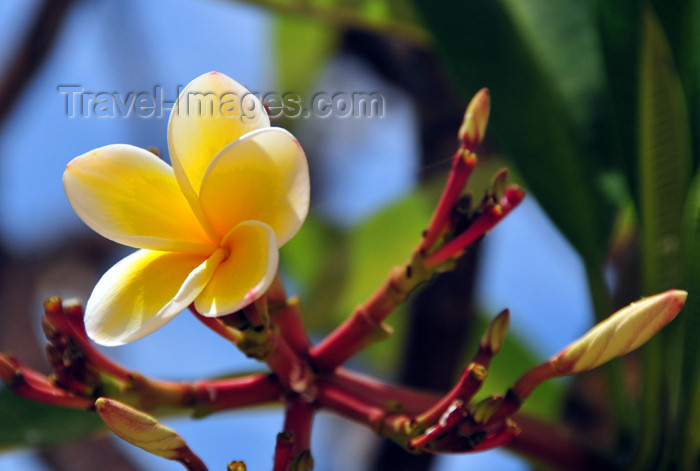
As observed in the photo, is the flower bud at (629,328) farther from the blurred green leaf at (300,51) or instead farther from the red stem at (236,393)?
the blurred green leaf at (300,51)

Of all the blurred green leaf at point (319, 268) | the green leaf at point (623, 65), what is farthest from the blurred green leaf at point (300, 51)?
the green leaf at point (623, 65)

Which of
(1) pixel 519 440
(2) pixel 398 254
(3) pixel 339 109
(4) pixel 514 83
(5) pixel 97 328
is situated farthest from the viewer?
(2) pixel 398 254

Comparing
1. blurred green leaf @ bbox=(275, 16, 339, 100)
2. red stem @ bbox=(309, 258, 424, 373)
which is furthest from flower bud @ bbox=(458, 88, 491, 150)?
blurred green leaf @ bbox=(275, 16, 339, 100)

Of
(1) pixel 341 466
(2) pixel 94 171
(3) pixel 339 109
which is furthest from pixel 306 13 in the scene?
(1) pixel 341 466

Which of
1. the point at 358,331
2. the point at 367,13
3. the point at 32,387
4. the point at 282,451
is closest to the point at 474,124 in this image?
the point at 358,331

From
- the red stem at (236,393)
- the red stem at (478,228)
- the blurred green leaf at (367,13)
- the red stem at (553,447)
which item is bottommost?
the red stem at (553,447)

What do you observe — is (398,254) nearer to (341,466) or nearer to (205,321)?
(341,466)

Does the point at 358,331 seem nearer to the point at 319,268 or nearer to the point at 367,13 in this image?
the point at 367,13
